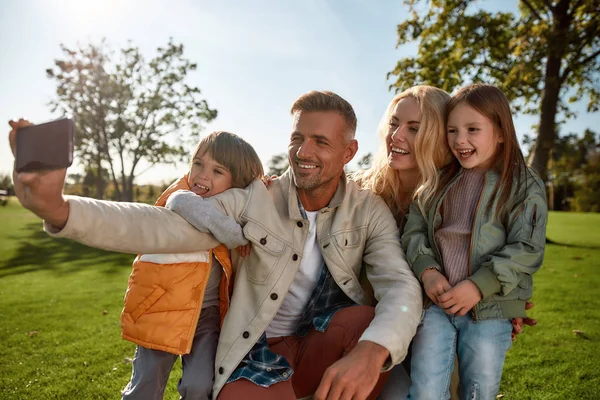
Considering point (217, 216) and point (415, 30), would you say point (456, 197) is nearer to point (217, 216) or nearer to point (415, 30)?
point (217, 216)

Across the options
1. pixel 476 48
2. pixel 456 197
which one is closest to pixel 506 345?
pixel 456 197

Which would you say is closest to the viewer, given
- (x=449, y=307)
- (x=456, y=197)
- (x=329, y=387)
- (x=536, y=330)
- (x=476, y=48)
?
(x=329, y=387)

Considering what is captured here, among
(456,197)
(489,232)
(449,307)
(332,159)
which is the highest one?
(332,159)

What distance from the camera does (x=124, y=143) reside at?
27516 mm

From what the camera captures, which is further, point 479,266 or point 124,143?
point 124,143

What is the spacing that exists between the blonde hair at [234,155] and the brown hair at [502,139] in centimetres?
152

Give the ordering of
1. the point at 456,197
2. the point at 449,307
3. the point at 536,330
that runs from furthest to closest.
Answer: the point at 536,330 < the point at 456,197 < the point at 449,307

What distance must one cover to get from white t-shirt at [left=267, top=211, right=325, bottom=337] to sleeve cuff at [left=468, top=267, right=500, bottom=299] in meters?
0.97

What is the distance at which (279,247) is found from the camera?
288 cm

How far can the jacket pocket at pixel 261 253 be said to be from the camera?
2.82m

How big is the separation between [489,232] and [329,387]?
4.78 ft

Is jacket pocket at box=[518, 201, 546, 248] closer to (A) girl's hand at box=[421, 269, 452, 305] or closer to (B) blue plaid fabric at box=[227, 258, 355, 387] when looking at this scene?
(A) girl's hand at box=[421, 269, 452, 305]

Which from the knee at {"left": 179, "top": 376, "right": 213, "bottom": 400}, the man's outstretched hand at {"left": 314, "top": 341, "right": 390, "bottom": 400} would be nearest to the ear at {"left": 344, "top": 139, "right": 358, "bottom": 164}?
the man's outstretched hand at {"left": 314, "top": 341, "right": 390, "bottom": 400}

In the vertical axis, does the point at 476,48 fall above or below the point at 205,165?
above
